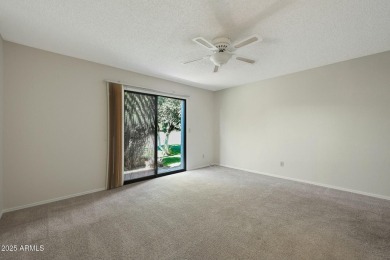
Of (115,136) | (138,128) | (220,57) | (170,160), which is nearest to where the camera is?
(220,57)

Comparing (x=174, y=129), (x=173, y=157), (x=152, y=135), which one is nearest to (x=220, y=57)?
(x=152, y=135)

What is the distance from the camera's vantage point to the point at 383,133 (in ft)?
9.38

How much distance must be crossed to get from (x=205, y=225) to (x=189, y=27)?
2.48 metres

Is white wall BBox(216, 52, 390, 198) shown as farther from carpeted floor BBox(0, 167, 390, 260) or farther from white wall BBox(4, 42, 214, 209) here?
white wall BBox(4, 42, 214, 209)

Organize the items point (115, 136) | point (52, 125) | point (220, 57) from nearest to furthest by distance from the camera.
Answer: point (220, 57) → point (52, 125) → point (115, 136)

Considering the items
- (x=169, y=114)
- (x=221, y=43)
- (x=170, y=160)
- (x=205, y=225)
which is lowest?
(x=205, y=225)

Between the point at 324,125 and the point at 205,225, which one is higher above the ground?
the point at 324,125

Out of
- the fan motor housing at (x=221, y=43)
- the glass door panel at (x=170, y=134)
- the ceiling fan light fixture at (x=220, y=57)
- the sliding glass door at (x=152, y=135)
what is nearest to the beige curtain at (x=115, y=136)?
the sliding glass door at (x=152, y=135)

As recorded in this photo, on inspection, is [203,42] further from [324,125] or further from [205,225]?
[324,125]

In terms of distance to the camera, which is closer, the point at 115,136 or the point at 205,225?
the point at 205,225

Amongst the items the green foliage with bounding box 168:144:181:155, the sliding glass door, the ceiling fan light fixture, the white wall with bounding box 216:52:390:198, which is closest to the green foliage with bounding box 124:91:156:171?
the sliding glass door

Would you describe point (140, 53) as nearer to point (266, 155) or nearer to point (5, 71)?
point (5, 71)

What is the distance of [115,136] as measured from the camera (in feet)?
11.2

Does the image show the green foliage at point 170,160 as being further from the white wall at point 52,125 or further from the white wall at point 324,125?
the white wall at point 324,125
